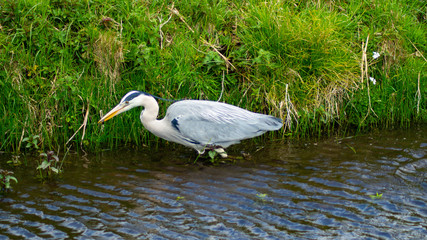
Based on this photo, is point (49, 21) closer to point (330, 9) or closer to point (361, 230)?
point (330, 9)

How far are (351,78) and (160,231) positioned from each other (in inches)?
141

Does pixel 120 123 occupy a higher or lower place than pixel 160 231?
higher

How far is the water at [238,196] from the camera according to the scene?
4305mm

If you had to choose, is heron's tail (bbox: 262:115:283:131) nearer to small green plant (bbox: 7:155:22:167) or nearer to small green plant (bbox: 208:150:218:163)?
small green plant (bbox: 208:150:218:163)

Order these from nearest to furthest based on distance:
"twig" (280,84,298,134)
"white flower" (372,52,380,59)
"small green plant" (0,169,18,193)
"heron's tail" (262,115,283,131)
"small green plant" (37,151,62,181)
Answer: "small green plant" (0,169,18,193)
"small green plant" (37,151,62,181)
"heron's tail" (262,115,283,131)
"twig" (280,84,298,134)
"white flower" (372,52,380,59)

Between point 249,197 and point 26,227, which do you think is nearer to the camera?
point 26,227

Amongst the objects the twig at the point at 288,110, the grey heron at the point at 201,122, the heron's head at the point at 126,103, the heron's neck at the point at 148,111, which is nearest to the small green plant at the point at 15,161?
the heron's head at the point at 126,103

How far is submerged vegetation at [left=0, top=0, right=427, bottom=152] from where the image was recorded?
246 inches

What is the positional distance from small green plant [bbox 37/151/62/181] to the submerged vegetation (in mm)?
354

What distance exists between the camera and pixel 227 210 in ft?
15.5

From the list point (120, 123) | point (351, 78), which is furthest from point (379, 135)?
point (120, 123)

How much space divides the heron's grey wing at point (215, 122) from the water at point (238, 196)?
320mm

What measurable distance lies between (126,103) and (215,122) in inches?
39.3

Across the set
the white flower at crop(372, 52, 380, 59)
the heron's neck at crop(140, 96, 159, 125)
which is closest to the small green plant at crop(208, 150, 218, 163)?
the heron's neck at crop(140, 96, 159, 125)
